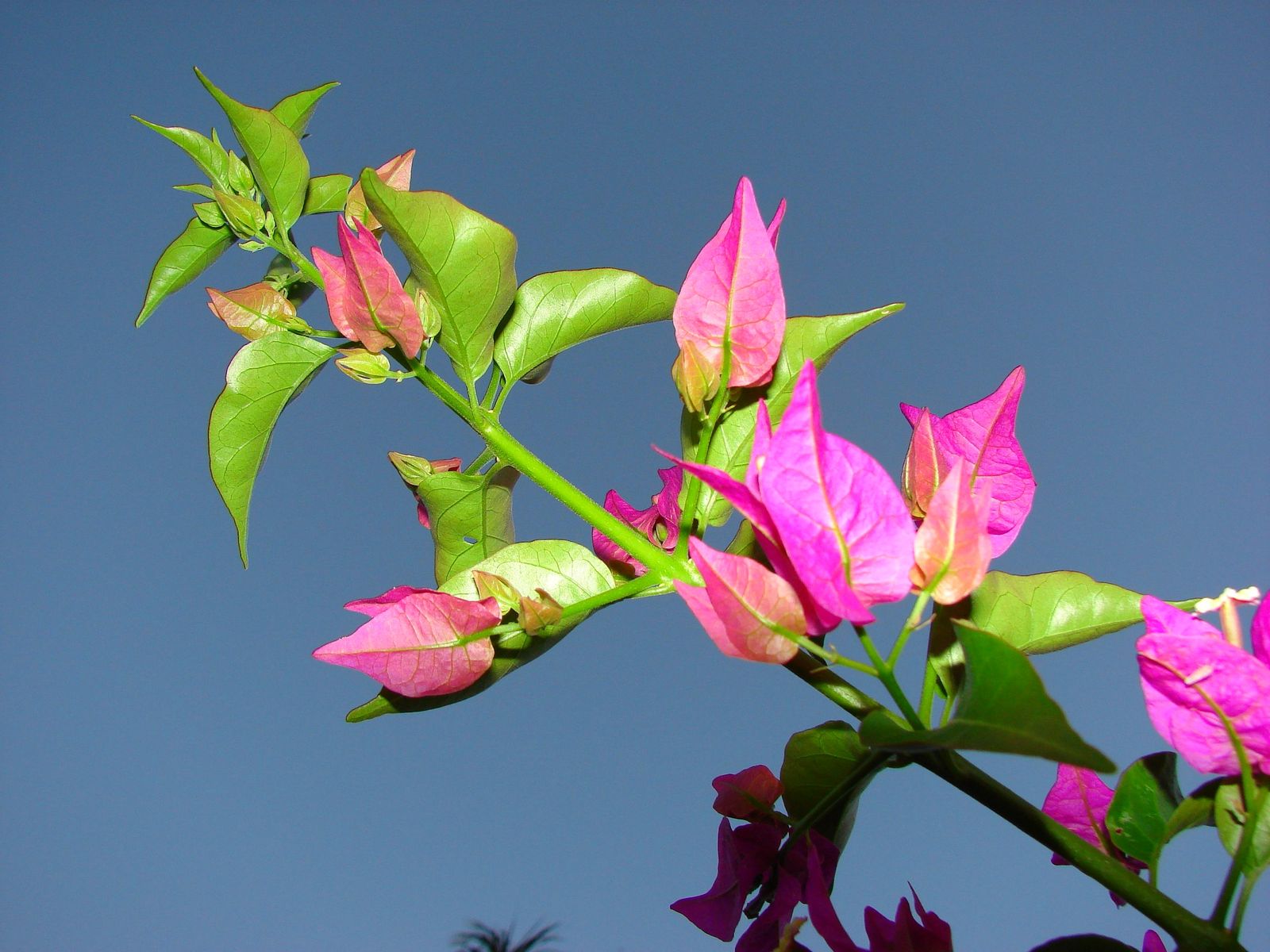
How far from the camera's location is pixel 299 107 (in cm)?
59

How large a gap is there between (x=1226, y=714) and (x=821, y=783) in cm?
19

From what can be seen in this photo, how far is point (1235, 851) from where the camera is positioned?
37 cm

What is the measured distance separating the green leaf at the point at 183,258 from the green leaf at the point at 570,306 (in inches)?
Answer: 8.1

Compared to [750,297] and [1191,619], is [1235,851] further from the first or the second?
[750,297]

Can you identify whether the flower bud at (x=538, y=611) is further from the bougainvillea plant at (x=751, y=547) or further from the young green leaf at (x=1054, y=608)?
the young green leaf at (x=1054, y=608)

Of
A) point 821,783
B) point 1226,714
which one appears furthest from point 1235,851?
point 821,783

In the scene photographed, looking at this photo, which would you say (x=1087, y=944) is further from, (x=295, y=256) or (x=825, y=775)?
(x=295, y=256)

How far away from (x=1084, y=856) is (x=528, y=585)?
0.91ft

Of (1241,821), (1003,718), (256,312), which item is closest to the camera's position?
(1003,718)

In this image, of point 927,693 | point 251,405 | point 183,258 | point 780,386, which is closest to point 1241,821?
point 927,693

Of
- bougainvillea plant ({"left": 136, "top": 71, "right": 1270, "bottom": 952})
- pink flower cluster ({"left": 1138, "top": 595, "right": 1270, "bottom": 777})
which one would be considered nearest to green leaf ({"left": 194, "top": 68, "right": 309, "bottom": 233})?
bougainvillea plant ({"left": 136, "top": 71, "right": 1270, "bottom": 952})

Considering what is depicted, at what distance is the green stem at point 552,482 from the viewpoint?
17.2 inches

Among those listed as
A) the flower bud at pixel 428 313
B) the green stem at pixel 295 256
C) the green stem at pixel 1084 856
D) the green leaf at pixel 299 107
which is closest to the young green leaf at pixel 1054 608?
the green stem at pixel 1084 856

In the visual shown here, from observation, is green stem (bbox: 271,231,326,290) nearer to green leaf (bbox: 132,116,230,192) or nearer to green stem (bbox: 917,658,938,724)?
green leaf (bbox: 132,116,230,192)
